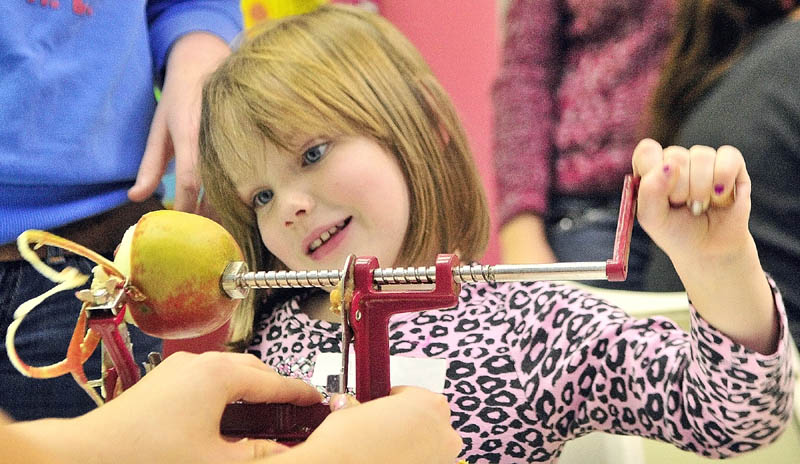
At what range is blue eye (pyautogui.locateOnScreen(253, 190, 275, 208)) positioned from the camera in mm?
679

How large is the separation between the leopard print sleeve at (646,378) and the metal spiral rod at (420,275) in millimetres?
156

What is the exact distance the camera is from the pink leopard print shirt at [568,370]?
53 cm

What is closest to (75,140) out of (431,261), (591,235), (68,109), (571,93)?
(68,109)

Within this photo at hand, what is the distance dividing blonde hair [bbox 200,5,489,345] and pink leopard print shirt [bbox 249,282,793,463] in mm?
62

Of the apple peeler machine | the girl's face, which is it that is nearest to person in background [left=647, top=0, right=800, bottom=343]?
the girl's face

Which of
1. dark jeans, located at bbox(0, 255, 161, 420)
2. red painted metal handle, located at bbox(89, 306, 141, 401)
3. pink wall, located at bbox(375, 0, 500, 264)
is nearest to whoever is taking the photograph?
red painted metal handle, located at bbox(89, 306, 141, 401)

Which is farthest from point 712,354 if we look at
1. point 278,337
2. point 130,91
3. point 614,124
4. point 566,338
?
point 614,124

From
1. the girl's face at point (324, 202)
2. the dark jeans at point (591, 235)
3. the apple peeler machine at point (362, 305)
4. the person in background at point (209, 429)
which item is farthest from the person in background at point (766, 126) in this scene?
the person in background at point (209, 429)

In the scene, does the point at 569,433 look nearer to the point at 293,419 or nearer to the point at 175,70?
the point at 293,419

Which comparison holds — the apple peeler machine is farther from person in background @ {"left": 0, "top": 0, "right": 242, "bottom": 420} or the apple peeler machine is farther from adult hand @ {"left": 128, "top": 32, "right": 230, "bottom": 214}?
adult hand @ {"left": 128, "top": 32, "right": 230, "bottom": 214}

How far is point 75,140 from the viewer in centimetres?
63

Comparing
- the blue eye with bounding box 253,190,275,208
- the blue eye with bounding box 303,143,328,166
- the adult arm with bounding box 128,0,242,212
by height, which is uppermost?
the adult arm with bounding box 128,0,242,212

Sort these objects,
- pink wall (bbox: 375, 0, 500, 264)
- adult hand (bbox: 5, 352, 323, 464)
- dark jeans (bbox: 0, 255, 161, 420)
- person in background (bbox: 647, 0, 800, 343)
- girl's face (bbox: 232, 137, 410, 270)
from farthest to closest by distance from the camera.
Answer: pink wall (bbox: 375, 0, 500, 264), person in background (bbox: 647, 0, 800, 343), girl's face (bbox: 232, 137, 410, 270), dark jeans (bbox: 0, 255, 161, 420), adult hand (bbox: 5, 352, 323, 464)

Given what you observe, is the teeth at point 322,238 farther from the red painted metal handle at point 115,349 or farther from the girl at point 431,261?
the red painted metal handle at point 115,349
